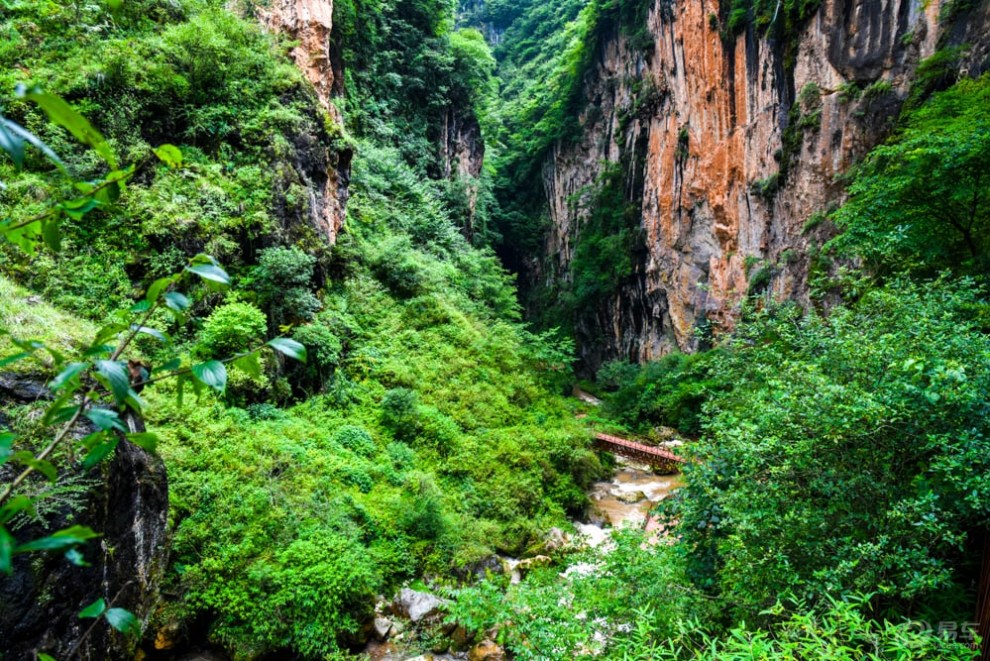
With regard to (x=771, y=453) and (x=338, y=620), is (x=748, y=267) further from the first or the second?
(x=338, y=620)

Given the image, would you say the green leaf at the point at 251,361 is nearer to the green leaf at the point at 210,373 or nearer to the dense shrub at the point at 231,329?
the green leaf at the point at 210,373

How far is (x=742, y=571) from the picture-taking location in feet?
11.1

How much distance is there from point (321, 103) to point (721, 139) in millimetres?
11380

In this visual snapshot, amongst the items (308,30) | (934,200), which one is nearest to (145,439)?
(934,200)

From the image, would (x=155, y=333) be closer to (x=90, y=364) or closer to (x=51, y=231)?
(x=90, y=364)

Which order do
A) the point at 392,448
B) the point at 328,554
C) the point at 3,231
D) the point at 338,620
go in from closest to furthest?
the point at 3,231 → the point at 338,620 → the point at 328,554 → the point at 392,448

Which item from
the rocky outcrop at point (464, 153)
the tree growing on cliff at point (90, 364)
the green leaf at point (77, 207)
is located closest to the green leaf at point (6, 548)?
the tree growing on cliff at point (90, 364)

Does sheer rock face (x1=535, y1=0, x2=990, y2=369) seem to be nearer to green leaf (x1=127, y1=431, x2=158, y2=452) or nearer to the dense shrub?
the dense shrub

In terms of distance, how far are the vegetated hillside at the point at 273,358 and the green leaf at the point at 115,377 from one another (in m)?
4.09

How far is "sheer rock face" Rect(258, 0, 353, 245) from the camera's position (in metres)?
10.4

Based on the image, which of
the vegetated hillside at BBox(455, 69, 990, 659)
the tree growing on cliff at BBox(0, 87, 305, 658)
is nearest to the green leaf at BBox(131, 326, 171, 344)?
the tree growing on cliff at BBox(0, 87, 305, 658)

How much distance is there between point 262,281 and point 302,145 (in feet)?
11.4

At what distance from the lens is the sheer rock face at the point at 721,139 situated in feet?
33.5

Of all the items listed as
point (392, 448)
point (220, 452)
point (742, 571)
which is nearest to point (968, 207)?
point (742, 571)
